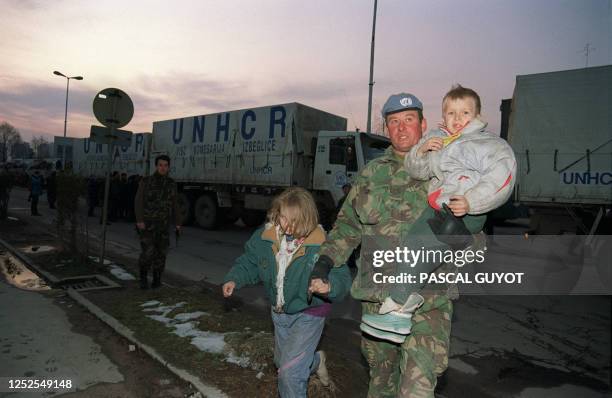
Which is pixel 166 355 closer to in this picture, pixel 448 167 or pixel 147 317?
pixel 147 317

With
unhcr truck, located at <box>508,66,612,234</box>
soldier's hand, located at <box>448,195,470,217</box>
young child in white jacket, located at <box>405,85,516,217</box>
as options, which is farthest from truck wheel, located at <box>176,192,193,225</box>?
soldier's hand, located at <box>448,195,470,217</box>

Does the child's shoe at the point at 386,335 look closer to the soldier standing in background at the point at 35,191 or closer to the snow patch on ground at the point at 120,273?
the snow patch on ground at the point at 120,273

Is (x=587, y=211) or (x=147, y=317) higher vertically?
(x=587, y=211)

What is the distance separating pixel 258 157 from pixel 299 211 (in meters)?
10.4

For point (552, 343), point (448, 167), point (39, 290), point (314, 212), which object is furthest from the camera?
point (39, 290)

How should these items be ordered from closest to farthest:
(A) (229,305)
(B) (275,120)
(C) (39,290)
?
(A) (229,305) → (C) (39,290) → (B) (275,120)

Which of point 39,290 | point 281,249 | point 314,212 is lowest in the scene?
point 39,290

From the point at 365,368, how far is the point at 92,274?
188 inches

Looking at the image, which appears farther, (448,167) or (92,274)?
(92,274)

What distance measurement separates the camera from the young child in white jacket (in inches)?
68.2

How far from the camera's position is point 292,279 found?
245 cm

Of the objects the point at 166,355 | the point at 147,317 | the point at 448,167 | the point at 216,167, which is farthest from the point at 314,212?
the point at 216,167

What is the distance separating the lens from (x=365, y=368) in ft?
12.1

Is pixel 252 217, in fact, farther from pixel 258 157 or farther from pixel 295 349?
pixel 295 349
